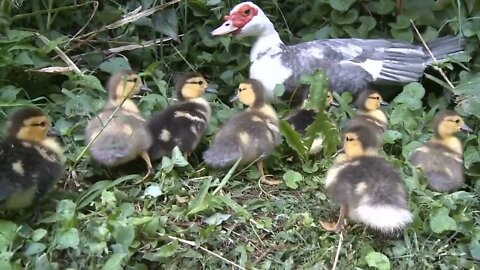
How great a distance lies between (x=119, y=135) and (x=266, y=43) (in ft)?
3.54

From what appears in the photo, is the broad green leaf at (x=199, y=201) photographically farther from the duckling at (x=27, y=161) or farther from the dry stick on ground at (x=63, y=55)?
the dry stick on ground at (x=63, y=55)

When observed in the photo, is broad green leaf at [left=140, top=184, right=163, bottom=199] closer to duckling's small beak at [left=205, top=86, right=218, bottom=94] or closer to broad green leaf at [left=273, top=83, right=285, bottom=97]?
duckling's small beak at [left=205, top=86, right=218, bottom=94]

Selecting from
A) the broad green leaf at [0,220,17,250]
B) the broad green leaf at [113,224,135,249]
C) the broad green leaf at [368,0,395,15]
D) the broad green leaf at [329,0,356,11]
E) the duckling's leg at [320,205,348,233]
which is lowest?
the broad green leaf at [368,0,395,15]

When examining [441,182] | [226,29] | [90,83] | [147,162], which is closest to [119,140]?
[147,162]

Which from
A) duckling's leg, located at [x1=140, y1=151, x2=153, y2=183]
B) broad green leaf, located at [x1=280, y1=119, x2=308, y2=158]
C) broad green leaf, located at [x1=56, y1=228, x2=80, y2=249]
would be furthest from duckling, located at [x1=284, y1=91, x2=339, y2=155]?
broad green leaf, located at [x1=56, y1=228, x2=80, y2=249]

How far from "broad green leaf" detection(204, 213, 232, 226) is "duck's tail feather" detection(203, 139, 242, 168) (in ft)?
Answer: 0.85

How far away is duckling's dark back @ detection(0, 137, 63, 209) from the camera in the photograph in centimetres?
221

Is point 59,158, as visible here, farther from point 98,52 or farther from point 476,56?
point 476,56

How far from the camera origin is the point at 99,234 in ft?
7.30

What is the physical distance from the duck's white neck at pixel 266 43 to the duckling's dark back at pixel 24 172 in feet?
4.22

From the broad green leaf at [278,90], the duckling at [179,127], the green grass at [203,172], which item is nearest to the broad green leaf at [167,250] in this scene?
the green grass at [203,172]

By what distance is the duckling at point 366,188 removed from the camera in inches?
88.8

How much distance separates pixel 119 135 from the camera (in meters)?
2.57

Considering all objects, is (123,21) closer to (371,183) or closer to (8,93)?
(8,93)
